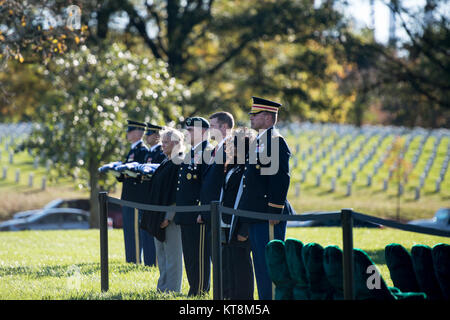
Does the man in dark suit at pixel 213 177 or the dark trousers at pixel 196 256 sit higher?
the man in dark suit at pixel 213 177

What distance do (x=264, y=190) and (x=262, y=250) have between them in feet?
2.04

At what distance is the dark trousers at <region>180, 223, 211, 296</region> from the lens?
7.36 metres

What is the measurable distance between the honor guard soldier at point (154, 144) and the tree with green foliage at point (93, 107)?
23.2 ft

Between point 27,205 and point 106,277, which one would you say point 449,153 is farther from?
point 106,277

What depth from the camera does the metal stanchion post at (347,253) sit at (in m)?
4.92

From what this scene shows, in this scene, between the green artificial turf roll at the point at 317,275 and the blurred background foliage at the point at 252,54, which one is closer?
the green artificial turf roll at the point at 317,275

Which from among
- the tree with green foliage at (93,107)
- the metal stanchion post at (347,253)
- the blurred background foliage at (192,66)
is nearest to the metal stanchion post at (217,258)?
the metal stanchion post at (347,253)

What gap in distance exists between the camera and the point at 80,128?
56.1 ft

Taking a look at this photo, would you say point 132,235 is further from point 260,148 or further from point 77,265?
point 260,148

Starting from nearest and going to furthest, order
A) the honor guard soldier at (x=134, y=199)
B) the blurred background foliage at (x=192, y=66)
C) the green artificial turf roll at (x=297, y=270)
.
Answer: the green artificial turf roll at (x=297, y=270) < the honor guard soldier at (x=134, y=199) < the blurred background foliage at (x=192, y=66)

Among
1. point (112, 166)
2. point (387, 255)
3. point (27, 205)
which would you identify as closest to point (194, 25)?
point (27, 205)

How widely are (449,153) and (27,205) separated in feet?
80.7

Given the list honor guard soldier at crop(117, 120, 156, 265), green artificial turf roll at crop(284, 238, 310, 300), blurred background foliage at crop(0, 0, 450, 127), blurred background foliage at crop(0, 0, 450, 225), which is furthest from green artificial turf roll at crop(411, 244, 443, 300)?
blurred background foliage at crop(0, 0, 450, 127)

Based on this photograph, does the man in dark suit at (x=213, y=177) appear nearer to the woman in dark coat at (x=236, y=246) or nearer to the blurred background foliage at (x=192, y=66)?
the woman in dark coat at (x=236, y=246)
